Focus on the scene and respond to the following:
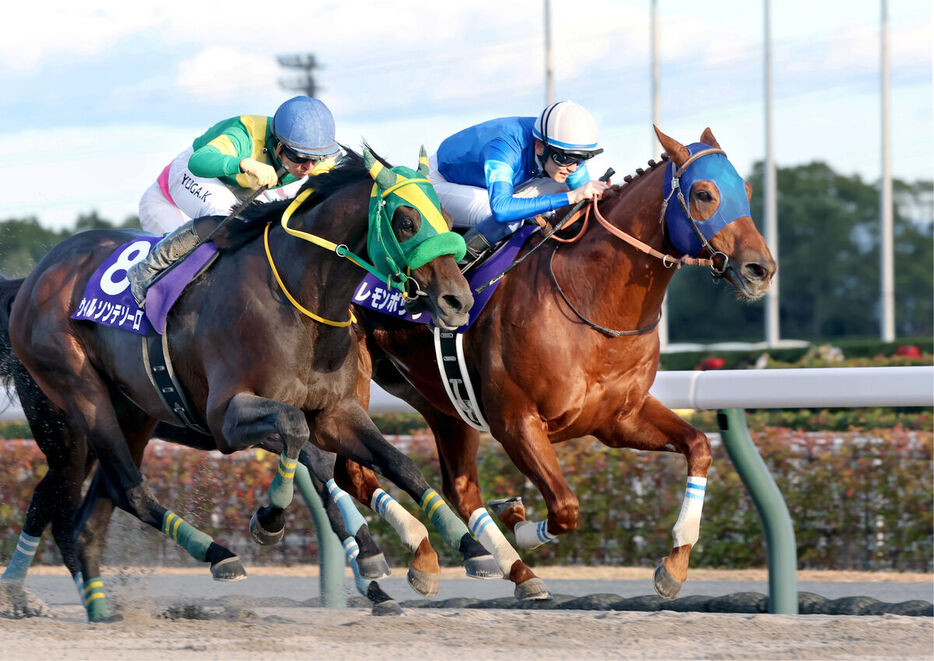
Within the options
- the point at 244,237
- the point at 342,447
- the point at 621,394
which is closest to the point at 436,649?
the point at 342,447

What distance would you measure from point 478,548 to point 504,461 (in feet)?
6.88

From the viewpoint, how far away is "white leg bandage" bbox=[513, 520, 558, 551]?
4.44 m

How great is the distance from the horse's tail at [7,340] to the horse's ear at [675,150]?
9.05 ft

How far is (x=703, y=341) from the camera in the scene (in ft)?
140

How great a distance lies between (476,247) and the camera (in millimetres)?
4656

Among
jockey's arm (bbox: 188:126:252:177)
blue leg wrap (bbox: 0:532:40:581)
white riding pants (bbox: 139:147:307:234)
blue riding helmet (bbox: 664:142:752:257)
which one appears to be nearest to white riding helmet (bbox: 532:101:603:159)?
blue riding helmet (bbox: 664:142:752:257)

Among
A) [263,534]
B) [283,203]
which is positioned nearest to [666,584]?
[263,534]

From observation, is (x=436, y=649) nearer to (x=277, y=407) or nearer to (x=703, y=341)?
(x=277, y=407)

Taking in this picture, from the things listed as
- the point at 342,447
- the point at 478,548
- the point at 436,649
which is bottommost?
the point at 436,649

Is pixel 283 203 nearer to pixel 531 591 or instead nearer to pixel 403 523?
pixel 403 523

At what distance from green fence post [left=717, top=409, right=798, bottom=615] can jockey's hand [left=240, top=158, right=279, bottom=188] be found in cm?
181

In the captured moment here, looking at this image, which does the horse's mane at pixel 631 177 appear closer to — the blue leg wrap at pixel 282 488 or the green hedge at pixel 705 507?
the blue leg wrap at pixel 282 488

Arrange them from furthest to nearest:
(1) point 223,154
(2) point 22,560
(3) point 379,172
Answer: (2) point 22,560
(1) point 223,154
(3) point 379,172

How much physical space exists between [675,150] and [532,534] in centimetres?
138
